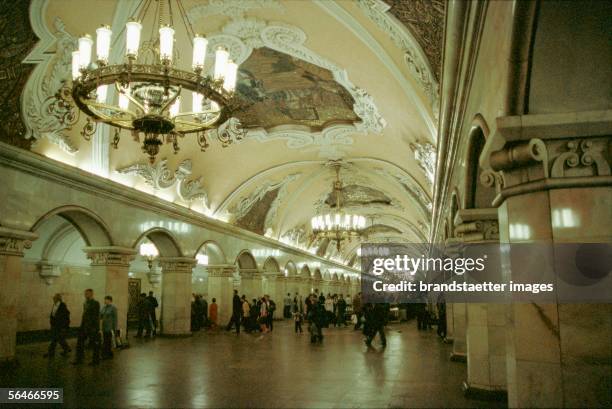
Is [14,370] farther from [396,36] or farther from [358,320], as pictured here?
[358,320]

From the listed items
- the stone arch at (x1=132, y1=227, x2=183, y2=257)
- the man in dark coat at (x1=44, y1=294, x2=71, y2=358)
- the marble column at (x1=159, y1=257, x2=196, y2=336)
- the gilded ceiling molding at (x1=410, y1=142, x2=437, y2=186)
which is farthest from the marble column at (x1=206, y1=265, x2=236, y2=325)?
the gilded ceiling molding at (x1=410, y1=142, x2=437, y2=186)

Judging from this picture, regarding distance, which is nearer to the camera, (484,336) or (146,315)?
(484,336)

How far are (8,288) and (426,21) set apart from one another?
7.82m

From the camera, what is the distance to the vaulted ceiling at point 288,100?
7336mm

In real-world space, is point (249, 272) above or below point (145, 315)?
above

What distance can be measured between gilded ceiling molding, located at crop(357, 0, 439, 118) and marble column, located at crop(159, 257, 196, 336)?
941cm

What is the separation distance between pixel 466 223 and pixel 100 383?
5288 millimetres

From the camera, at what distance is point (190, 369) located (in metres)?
7.72

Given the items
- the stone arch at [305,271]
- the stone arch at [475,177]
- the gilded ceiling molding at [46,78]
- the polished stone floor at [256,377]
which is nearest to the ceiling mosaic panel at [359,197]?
the stone arch at [305,271]

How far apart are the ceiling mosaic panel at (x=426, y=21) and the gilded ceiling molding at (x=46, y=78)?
18.1 ft

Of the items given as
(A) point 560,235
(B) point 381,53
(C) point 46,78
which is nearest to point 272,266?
(C) point 46,78

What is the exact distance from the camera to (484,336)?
5.79 metres

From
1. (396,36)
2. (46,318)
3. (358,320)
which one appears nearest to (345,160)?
(358,320)

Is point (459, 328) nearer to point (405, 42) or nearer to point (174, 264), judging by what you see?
point (405, 42)
